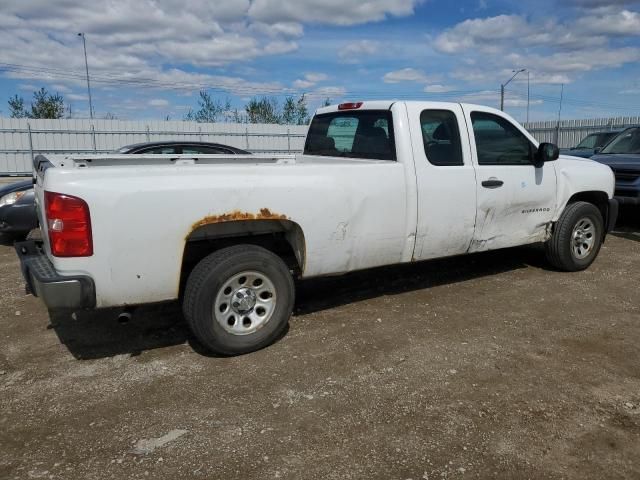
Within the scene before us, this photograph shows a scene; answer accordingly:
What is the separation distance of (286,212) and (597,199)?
4.42 meters

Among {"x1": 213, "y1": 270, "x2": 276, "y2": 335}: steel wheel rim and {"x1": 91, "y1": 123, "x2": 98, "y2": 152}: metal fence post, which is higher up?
{"x1": 91, "y1": 123, "x2": 98, "y2": 152}: metal fence post

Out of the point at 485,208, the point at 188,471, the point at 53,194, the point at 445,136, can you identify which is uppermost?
the point at 445,136

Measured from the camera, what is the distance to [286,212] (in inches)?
157

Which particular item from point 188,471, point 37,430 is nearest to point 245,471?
point 188,471

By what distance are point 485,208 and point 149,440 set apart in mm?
3630

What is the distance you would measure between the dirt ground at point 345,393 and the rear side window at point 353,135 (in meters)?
1.48

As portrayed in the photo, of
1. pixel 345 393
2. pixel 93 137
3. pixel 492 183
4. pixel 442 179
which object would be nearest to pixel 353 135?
pixel 442 179

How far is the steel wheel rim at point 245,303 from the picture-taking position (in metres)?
3.91

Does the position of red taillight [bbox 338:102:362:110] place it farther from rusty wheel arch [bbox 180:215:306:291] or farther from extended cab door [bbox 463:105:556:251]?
rusty wheel arch [bbox 180:215:306:291]

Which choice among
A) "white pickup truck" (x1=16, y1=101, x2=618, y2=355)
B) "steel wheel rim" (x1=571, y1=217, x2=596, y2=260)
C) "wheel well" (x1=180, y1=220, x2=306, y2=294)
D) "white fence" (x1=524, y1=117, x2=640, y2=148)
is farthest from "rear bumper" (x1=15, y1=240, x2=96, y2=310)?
"white fence" (x1=524, y1=117, x2=640, y2=148)

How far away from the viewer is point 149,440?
9.84ft

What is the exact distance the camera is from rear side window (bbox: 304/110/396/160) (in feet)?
16.2

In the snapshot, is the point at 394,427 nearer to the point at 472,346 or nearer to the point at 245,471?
the point at 245,471

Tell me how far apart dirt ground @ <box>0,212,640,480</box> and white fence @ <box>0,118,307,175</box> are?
19.3 metres
